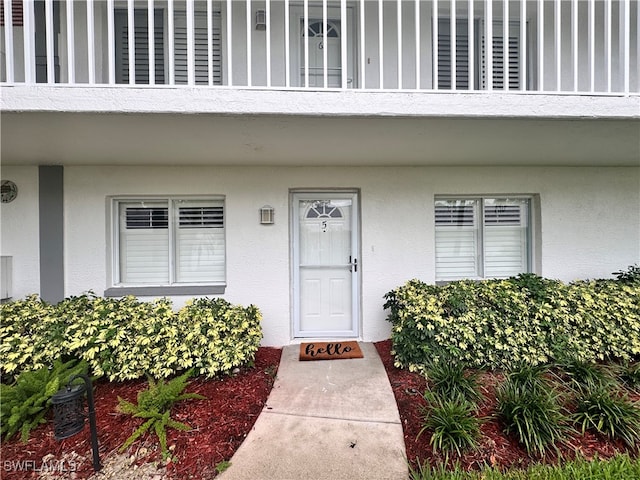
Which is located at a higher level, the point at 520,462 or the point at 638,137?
the point at 638,137

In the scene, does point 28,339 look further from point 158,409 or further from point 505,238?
point 505,238

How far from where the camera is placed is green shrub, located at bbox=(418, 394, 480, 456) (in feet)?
8.09

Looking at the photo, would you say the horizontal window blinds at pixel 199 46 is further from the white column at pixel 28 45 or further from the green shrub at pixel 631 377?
the green shrub at pixel 631 377

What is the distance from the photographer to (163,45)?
4461mm

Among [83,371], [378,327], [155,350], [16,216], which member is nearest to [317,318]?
[378,327]

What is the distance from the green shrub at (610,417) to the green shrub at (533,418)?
0.55 feet

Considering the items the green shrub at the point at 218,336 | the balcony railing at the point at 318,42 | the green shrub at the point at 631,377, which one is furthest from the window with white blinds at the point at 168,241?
the green shrub at the point at 631,377

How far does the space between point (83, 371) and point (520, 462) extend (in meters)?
3.91

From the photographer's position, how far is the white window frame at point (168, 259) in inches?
174

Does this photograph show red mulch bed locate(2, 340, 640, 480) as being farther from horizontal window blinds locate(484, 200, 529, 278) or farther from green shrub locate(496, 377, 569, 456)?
horizontal window blinds locate(484, 200, 529, 278)

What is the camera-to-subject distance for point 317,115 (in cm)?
284

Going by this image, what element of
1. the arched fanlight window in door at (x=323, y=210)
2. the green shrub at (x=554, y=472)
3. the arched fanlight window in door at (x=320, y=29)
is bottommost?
the green shrub at (x=554, y=472)

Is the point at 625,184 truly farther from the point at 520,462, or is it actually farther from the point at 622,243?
the point at 520,462

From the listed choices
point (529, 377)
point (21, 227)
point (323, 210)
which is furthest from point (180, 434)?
point (21, 227)
